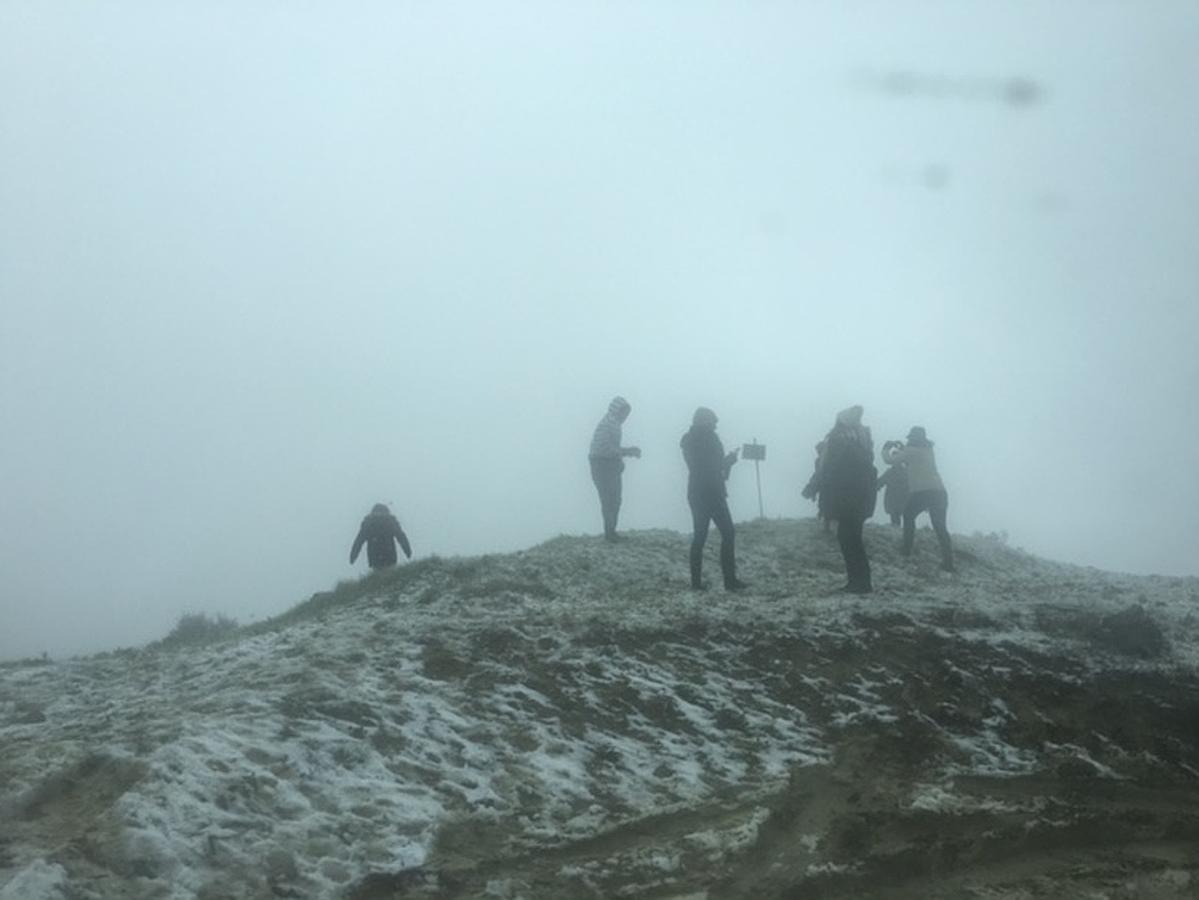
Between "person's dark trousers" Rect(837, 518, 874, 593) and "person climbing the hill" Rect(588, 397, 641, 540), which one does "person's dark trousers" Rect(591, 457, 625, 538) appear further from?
"person's dark trousers" Rect(837, 518, 874, 593)

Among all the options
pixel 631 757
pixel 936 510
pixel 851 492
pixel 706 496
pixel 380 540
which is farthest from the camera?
pixel 380 540

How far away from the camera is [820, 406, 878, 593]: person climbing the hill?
44.0 ft

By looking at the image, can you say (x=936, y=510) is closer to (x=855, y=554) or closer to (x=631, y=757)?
(x=855, y=554)

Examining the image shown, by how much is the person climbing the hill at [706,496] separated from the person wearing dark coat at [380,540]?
19.3 feet

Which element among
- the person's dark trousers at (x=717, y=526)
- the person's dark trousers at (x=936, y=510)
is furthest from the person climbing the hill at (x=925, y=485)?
the person's dark trousers at (x=717, y=526)

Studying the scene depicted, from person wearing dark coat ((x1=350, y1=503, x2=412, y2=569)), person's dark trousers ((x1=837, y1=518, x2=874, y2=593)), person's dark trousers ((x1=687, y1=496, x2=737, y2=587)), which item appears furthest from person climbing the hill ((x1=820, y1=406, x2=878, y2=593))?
person wearing dark coat ((x1=350, y1=503, x2=412, y2=569))

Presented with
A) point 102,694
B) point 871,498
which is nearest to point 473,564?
point 871,498

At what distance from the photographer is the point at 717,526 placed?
13.8 m

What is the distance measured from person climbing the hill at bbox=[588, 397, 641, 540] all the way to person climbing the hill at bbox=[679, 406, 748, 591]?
4.07 metres

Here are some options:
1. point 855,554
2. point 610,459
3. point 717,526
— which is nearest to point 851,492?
point 855,554

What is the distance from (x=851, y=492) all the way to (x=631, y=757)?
625 centimetres

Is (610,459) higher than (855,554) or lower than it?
higher

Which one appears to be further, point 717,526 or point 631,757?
point 717,526

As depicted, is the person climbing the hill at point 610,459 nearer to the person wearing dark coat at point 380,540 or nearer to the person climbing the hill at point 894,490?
the person wearing dark coat at point 380,540
